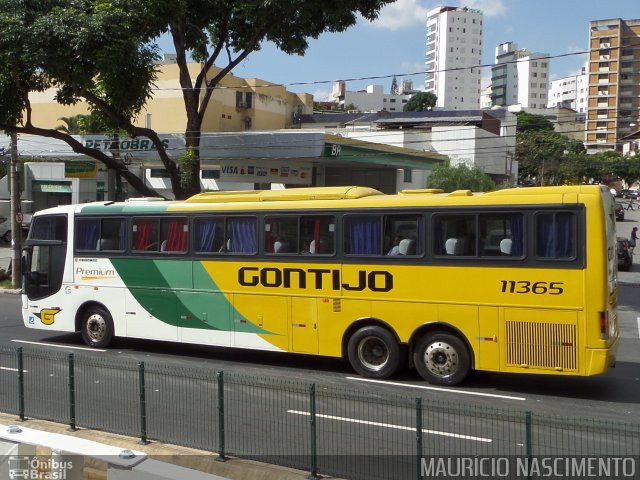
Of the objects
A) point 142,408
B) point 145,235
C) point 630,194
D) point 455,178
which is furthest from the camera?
point 630,194

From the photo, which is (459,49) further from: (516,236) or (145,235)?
(516,236)

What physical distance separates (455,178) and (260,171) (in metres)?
17.3

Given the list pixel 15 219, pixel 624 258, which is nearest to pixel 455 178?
pixel 624 258

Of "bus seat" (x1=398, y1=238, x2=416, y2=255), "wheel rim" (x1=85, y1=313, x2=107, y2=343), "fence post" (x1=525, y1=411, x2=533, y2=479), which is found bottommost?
"wheel rim" (x1=85, y1=313, x2=107, y2=343)

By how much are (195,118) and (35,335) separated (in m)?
8.80

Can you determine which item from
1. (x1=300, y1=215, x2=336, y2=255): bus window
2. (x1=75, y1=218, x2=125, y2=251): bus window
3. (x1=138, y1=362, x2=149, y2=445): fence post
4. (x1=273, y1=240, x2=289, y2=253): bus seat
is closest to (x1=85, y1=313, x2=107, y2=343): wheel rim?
(x1=75, y1=218, x2=125, y2=251): bus window

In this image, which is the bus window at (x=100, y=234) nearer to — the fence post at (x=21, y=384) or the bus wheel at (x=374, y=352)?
the bus wheel at (x=374, y=352)

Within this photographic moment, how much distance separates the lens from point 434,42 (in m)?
180

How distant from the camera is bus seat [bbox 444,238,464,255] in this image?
12.0 m

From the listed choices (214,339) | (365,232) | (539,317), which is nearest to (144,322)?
(214,339)

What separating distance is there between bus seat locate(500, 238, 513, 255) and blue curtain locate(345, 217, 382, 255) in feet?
6.69

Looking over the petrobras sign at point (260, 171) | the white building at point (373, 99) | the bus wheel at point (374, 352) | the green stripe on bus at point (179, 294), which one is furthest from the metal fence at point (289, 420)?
the white building at point (373, 99)

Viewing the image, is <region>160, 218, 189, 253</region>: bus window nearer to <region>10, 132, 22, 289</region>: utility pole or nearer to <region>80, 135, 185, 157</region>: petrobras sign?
<region>10, 132, 22, 289</region>: utility pole

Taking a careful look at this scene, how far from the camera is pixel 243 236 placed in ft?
45.8
